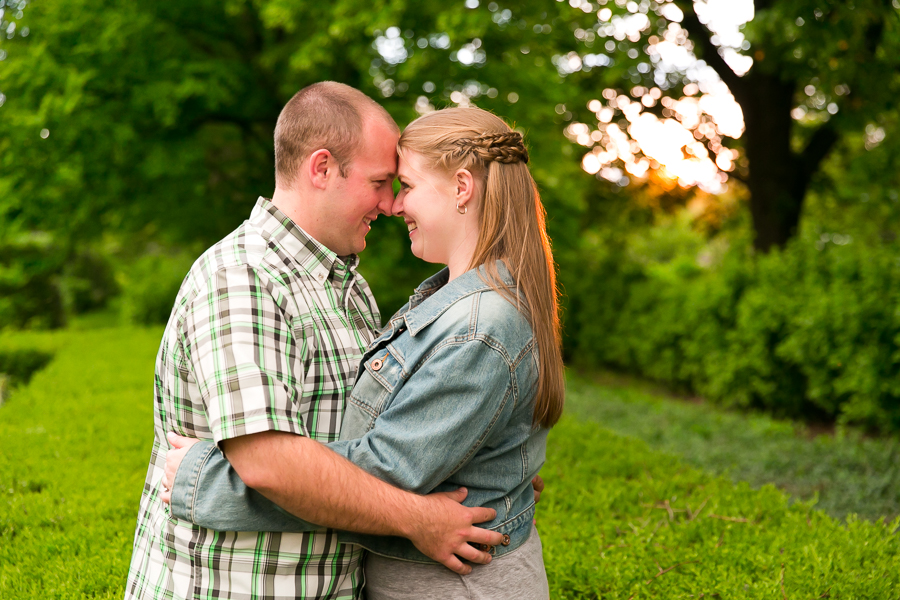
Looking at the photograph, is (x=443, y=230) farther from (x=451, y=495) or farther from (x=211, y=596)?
(x=211, y=596)

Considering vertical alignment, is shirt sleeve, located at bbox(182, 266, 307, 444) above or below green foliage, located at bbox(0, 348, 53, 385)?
above

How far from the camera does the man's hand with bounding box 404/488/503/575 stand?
1.81 m

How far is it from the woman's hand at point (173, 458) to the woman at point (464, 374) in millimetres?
53

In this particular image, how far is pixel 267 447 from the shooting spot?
164 cm

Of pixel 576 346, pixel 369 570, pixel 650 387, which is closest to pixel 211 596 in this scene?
pixel 369 570

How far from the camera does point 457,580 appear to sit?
197 cm

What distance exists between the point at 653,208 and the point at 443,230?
14.2 meters

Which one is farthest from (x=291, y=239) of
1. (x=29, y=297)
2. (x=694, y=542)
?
(x=29, y=297)

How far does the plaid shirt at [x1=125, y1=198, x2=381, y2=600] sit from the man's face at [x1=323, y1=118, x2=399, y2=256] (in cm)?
11

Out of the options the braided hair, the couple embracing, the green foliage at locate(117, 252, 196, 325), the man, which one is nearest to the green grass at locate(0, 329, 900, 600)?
the couple embracing

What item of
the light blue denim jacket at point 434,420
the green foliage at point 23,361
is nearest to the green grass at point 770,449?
the light blue denim jacket at point 434,420

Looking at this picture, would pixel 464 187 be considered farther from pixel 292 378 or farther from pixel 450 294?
pixel 292 378

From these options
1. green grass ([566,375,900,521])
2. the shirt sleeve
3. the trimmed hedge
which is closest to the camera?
the shirt sleeve

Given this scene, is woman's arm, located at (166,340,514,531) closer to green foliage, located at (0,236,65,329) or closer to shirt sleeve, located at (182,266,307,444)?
shirt sleeve, located at (182,266,307,444)
